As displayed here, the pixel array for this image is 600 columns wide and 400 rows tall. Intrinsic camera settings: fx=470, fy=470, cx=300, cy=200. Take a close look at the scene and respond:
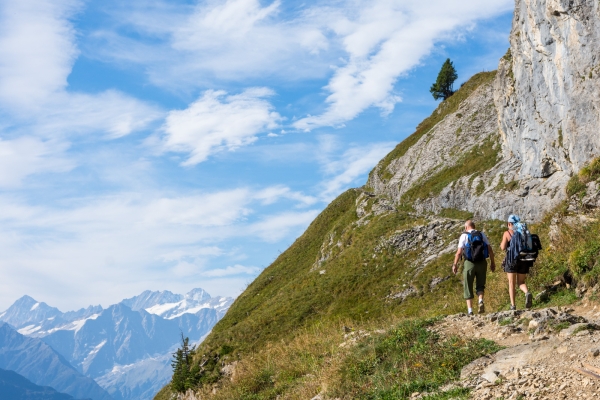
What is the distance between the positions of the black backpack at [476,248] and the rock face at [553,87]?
58.8 feet

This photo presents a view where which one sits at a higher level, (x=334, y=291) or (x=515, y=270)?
(x=334, y=291)

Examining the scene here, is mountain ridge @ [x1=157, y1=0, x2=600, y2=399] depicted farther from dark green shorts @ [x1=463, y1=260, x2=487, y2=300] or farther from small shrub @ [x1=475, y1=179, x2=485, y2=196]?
dark green shorts @ [x1=463, y1=260, x2=487, y2=300]

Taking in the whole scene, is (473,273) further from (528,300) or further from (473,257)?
(528,300)

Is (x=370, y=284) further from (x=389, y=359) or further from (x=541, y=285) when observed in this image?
(x=389, y=359)

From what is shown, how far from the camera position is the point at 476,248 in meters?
14.3

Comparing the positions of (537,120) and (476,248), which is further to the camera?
(537,120)

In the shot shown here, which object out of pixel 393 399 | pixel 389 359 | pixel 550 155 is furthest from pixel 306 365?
pixel 550 155

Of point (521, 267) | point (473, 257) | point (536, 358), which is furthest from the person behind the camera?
point (473, 257)

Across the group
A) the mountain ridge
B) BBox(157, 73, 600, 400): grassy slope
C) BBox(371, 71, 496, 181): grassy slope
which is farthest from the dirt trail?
BBox(371, 71, 496, 181): grassy slope

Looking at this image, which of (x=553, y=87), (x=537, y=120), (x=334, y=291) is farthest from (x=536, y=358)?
(x=334, y=291)

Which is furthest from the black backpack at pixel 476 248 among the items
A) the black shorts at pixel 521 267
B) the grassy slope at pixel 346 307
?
the grassy slope at pixel 346 307

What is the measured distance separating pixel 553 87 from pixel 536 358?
28.8 metres

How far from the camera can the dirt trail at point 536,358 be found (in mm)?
7398

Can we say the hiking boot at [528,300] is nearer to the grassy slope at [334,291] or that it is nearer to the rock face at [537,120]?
the rock face at [537,120]
